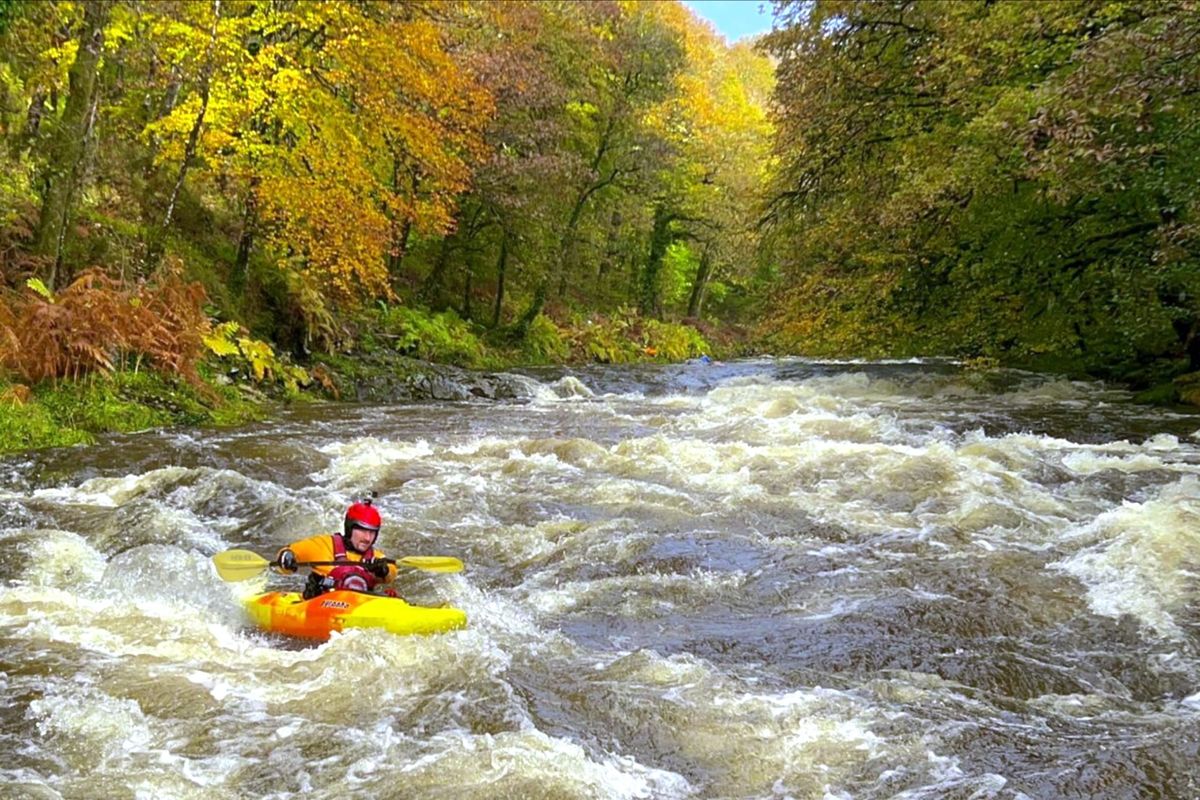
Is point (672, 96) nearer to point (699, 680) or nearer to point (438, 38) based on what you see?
point (438, 38)

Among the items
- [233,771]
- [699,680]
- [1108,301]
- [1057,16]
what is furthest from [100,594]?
[1108,301]

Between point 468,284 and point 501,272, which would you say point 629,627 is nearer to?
point 501,272

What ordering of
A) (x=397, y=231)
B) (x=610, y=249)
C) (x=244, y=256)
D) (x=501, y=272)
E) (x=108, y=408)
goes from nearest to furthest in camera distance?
1. (x=108, y=408)
2. (x=244, y=256)
3. (x=397, y=231)
4. (x=501, y=272)
5. (x=610, y=249)

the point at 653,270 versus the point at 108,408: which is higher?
the point at 653,270

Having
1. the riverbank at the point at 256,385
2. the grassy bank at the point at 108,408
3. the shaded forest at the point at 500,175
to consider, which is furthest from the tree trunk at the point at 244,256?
the grassy bank at the point at 108,408

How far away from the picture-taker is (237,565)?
17.2ft

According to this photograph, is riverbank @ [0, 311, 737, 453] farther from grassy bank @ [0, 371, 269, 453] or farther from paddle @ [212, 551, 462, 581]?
paddle @ [212, 551, 462, 581]

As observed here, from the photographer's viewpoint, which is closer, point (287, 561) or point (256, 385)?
point (287, 561)

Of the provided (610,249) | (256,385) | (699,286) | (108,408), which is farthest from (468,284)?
(699,286)

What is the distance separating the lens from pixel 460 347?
18406 millimetres

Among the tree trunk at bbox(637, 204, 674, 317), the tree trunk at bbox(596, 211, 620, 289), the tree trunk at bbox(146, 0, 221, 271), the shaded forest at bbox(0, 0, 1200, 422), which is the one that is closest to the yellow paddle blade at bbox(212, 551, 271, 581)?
the shaded forest at bbox(0, 0, 1200, 422)

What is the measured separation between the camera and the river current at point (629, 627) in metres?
3.49

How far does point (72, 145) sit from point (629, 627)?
9.00 m

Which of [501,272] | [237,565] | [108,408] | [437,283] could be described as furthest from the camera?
[437,283]
